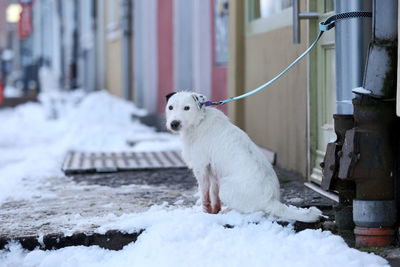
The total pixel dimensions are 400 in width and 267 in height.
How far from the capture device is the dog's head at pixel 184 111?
4742mm

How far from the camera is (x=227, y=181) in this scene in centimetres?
456

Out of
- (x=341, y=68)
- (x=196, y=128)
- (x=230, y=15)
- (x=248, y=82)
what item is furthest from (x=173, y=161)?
(x=341, y=68)

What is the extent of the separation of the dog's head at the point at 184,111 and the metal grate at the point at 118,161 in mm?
2916

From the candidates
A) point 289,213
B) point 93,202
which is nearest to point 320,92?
point 289,213

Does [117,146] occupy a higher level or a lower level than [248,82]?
lower

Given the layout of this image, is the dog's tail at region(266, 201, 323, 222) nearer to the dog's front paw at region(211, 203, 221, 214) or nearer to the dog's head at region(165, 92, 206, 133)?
the dog's front paw at region(211, 203, 221, 214)

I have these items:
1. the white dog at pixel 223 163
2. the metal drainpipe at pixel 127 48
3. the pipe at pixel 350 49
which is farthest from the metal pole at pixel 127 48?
the pipe at pixel 350 49

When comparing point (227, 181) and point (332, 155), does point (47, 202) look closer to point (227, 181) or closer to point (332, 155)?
point (227, 181)

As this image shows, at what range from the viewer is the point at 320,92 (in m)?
6.07

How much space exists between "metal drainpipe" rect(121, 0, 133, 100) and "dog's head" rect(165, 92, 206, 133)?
11.3 m

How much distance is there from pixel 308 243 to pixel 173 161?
168 inches

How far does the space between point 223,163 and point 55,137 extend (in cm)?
845

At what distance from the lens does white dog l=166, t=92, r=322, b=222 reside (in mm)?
4469

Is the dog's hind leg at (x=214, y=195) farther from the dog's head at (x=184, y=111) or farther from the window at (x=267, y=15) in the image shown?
the window at (x=267, y=15)
